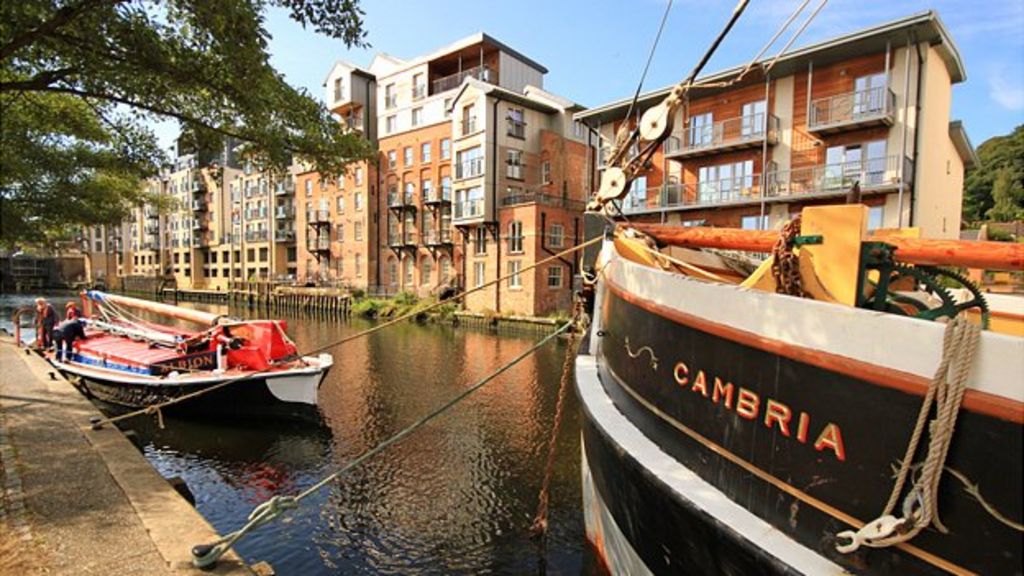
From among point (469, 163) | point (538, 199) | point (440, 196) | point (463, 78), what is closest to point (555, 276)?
point (538, 199)

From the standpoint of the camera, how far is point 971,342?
1.62m

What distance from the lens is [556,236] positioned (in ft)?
96.1

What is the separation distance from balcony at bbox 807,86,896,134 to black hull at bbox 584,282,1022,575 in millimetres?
19288

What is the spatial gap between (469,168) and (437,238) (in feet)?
17.7

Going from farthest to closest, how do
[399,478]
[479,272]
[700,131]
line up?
1. [479,272]
2. [700,131]
3. [399,478]

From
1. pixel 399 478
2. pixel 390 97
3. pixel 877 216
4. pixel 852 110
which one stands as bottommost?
pixel 399 478

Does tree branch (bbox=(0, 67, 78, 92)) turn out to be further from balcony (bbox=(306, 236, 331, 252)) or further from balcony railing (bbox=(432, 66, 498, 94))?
balcony (bbox=(306, 236, 331, 252))

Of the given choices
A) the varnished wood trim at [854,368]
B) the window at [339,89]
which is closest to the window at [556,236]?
the window at [339,89]

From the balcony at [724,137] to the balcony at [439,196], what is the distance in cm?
1517

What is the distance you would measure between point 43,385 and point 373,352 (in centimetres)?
1031

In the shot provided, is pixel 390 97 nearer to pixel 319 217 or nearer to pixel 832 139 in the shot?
pixel 319 217

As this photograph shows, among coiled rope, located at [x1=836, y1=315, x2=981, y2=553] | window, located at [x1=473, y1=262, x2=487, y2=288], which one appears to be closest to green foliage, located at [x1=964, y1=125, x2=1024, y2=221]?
window, located at [x1=473, y1=262, x2=487, y2=288]

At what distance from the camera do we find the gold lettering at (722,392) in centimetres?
251

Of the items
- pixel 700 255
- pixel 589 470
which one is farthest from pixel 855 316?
pixel 700 255
